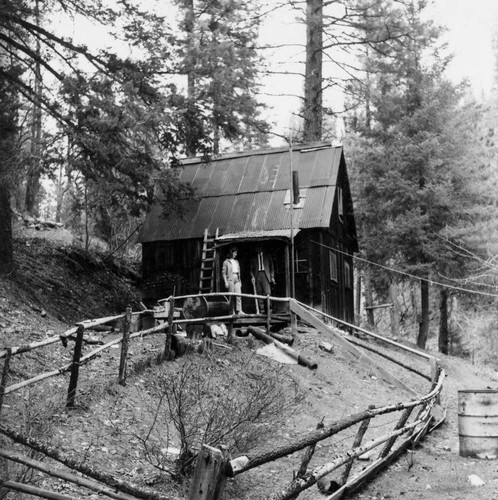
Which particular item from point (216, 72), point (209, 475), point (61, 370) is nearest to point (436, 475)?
point (61, 370)

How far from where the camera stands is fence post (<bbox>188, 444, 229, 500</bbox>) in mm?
4016

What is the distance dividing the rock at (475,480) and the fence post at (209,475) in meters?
4.97

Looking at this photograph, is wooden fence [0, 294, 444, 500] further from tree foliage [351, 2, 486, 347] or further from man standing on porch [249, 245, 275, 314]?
tree foliage [351, 2, 486, 347]

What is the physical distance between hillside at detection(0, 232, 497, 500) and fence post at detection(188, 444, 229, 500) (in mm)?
512

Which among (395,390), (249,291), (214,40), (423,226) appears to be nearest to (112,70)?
(214,40)

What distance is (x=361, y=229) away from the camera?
26.9 meters

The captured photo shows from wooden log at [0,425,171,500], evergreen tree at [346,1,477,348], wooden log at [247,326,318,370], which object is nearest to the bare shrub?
wooden log at [0,425,171,500]

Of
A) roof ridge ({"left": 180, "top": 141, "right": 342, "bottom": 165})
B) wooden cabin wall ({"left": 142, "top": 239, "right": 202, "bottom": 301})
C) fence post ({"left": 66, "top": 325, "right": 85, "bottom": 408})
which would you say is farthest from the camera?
roof ridge ({"left": 180, "top": 141, "right": 342, "bottom": 165})

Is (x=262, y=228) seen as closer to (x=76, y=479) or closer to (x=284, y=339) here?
(x=284, y=339)

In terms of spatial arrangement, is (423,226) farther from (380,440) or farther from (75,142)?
(380,440)

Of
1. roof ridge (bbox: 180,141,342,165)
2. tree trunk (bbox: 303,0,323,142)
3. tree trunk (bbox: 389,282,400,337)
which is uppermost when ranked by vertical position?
tree trunk (bbox: 303,0,323,142)

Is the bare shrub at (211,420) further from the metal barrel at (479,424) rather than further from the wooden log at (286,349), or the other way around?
the wooden log at (286,349)

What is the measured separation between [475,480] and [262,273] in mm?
10601

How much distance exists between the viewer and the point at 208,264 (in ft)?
64.3
